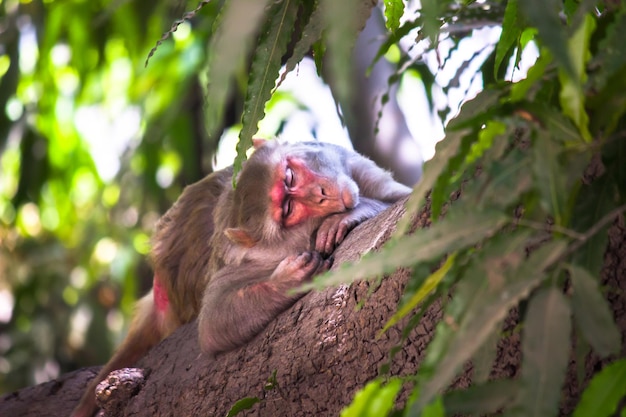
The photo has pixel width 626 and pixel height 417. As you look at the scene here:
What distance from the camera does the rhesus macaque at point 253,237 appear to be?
2111mm

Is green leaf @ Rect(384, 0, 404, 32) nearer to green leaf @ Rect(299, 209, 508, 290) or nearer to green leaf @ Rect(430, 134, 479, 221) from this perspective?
green leaf @ Rect(430, 134, 479, 221)

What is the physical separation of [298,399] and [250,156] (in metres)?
0.96

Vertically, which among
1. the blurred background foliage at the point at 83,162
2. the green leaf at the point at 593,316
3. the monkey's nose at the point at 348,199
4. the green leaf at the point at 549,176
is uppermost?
the blurred background foliage at the point at 83,162

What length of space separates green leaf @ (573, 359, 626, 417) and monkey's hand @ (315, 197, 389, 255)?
1222 millimetres

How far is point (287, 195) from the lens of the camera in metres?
2.39

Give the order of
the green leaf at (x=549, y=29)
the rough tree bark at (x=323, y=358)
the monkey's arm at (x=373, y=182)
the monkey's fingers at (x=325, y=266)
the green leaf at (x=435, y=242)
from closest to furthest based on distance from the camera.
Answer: the green leaf at (x=549, y=29)
the green leaf at (x=435, y=242)
the rough tree bark at (x=323, y=358)
the monkey's fingers at (x=325, y=266)
the monkey's arm at (x=373, y=182)

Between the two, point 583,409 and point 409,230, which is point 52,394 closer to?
point 409,230

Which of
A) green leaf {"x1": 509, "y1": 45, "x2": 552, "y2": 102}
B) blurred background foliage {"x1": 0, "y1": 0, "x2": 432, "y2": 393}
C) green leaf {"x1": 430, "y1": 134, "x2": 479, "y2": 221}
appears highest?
blurred background foliage {"x1": 0, "y1": 0, "x2": 432, "y2": 393}

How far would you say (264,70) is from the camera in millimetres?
1295

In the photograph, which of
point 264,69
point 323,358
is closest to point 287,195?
point 323,358

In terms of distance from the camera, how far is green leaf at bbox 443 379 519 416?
2.92 ft

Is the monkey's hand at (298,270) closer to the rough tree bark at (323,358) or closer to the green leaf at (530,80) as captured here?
the rough tree bark at (323,358)

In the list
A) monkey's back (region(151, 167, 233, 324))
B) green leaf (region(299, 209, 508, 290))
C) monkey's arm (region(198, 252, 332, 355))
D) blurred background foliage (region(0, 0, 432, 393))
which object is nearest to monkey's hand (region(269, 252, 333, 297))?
monkey's arm (region(198, 252, 332, 355))

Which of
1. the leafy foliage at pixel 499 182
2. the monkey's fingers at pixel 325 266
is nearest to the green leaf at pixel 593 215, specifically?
the leafy foliage at pixel 499 182
